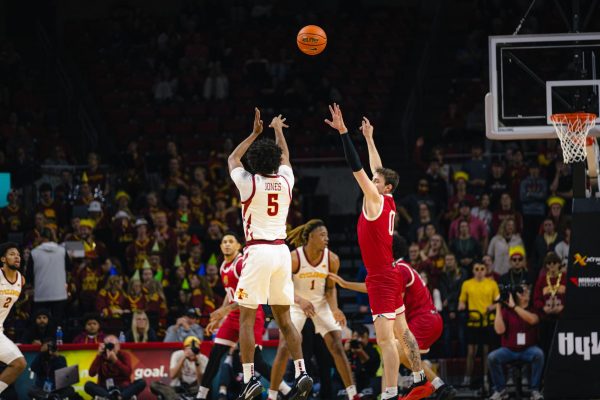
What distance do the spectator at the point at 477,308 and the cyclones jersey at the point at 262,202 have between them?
5996mm

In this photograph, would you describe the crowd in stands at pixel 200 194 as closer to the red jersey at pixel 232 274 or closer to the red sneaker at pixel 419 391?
the red jersey at pixel 232 274

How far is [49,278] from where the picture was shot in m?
17.8

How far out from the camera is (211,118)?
82.4ft

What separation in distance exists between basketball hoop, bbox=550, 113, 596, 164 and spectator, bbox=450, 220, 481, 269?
455 centimetres

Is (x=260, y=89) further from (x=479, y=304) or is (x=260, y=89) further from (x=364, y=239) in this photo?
(x=364, y=239)

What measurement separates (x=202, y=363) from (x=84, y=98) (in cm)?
1165

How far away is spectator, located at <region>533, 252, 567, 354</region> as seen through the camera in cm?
1583

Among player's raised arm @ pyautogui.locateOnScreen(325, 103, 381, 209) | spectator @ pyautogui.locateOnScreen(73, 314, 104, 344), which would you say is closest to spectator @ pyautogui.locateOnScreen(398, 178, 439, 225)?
spectator @ pyautogui.locateOnScreen(73, 314, 104, 344)

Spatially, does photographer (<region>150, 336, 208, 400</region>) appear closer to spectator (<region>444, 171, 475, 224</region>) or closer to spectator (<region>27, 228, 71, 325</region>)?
spectator (<region>27, 228, 71, 325</region>)

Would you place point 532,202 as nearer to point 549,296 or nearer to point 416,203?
point 416,203

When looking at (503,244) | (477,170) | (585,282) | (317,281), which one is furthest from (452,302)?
(317,281)

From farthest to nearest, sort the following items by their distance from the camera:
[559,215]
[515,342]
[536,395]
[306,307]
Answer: [559,215]
[515,342]
[536,395]
[306,307]

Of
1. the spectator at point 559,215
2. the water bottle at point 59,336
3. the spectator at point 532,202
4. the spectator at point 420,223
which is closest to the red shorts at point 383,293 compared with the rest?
the water bottle at point 59,336

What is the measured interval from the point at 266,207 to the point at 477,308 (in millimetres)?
6664
